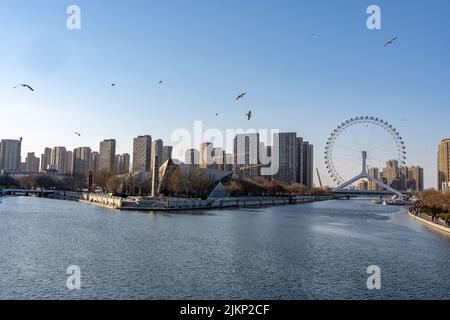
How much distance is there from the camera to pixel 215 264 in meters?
17.7

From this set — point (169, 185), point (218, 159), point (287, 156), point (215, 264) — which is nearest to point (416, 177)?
point (287, 156)

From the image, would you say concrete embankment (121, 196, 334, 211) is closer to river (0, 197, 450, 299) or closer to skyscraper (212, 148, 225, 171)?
river (0, 197, 450, 299)

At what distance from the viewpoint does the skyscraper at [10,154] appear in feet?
528

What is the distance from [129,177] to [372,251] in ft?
234

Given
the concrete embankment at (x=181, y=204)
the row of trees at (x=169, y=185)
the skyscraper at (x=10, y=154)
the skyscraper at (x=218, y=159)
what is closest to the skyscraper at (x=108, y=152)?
the row of trees at (x=169, y=185)

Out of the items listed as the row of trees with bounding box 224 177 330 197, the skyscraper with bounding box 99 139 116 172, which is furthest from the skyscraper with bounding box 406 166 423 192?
the skyscraper with bounding box 99 139 116 172

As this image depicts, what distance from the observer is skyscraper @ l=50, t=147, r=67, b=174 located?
182 metres

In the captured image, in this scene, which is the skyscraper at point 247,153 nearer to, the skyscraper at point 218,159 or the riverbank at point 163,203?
the skyscraper at point 218,159

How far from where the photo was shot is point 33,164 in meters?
188

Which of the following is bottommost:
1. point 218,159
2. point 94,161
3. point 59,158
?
point 218,159

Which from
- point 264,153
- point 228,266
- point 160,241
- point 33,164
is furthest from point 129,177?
point 33,164

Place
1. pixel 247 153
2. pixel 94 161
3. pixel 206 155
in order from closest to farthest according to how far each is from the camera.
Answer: pixel 206 155
pixel 247 153
pixel 94 161

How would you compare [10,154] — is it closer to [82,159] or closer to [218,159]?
[82,159]

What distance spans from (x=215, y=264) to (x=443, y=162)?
13002 centimetres
